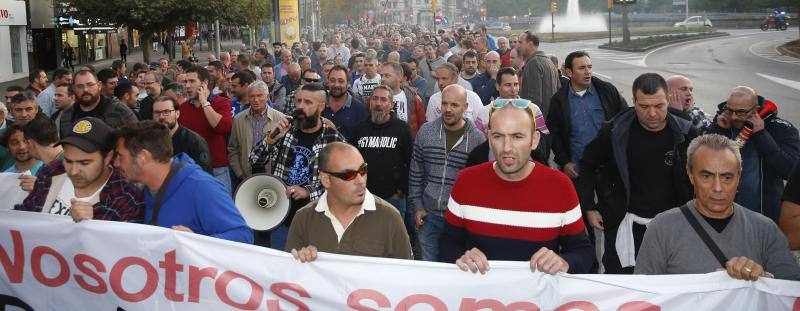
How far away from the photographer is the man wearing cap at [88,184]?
188 inches

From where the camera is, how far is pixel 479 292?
4.24 m

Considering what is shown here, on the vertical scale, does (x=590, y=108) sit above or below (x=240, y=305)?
above

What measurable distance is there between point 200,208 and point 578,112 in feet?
13.5

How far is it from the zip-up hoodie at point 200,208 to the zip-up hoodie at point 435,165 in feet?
7.20

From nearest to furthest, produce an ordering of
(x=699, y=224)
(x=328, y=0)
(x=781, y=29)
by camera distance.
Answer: (x=699, y=224)
(x=781, y=29)
(x=328, y=0)

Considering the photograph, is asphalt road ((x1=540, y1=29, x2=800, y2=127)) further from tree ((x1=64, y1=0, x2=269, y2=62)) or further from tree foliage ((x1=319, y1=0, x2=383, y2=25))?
tree foliage ((x1=319, y1=0, x2=383, y2=25))

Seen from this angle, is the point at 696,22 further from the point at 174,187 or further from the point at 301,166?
the point at 174,187

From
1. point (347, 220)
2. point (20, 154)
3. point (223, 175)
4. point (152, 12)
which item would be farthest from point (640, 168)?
point (152, 12)

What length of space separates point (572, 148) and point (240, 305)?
4.01m

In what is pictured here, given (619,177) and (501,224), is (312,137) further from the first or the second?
(501,224)

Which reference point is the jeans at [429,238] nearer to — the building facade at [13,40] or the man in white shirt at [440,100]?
the man in white shirt at [440,100]

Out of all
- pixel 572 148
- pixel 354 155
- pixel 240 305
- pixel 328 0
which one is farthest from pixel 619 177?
pixel 328 0

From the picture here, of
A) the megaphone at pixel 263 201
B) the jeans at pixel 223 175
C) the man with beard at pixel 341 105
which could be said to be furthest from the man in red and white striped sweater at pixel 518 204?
the man with beard at pixel 341 105

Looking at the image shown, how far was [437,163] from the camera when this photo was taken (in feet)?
22.1
